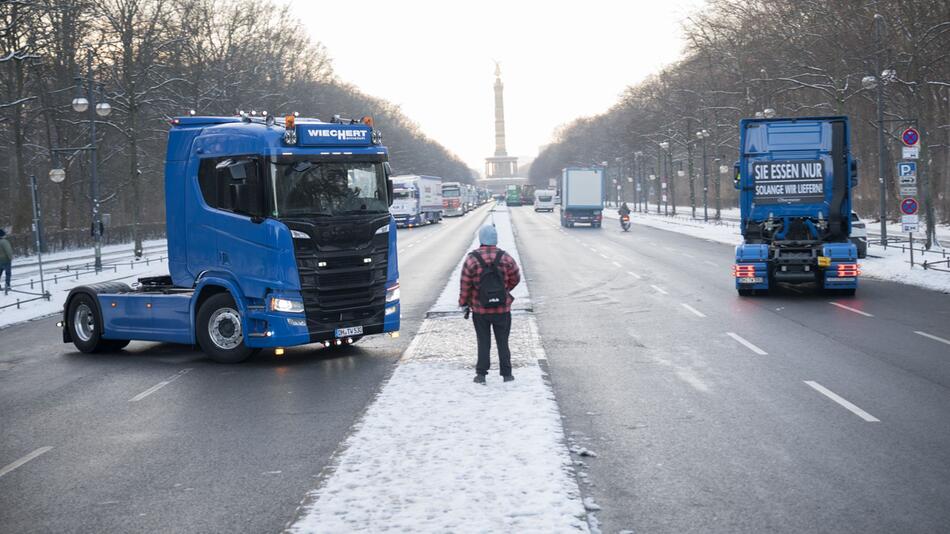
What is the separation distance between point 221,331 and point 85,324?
333 cm

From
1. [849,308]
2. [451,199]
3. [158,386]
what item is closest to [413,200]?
[451,199]

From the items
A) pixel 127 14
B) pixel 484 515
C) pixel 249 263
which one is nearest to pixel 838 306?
pixel 249 263

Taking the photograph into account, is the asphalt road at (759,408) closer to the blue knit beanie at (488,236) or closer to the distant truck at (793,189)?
the distant truck at (793,189)

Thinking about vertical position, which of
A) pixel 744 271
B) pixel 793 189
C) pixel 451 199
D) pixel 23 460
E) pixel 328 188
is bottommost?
pixel 23 460

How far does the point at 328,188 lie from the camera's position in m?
13.2

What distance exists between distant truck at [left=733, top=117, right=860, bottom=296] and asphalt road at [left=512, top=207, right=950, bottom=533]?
2.63ft

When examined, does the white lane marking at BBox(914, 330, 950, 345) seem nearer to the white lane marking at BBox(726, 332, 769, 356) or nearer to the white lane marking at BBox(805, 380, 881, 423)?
the white lane marking at BBox(726, 332, 769, 356)

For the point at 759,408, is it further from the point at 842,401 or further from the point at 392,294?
the point at 392,294

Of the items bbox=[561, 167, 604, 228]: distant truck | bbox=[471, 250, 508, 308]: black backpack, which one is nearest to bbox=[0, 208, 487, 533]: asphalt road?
bbox=[471, 250, 508, 308]: black backpack

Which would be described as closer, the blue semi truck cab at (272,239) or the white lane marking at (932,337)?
the blue semi truck cab at (272,239)

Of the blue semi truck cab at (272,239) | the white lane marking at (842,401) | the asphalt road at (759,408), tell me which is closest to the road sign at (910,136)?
the asphalt road at (759,408)

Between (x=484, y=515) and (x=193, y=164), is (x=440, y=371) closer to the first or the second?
(x=193, y=164)

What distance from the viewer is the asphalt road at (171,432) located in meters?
6.86

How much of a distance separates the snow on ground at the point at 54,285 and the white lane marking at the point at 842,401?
17020 millimetres
